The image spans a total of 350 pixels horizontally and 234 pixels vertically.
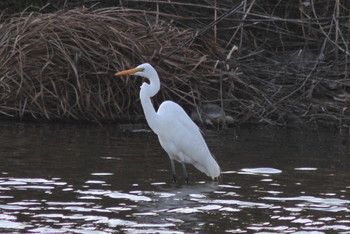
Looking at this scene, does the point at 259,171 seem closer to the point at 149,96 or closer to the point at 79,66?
the point at 149,96

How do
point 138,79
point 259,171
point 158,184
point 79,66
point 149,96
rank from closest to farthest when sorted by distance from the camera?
1. point 158,184
2. point 149,96
3. point 259,171
4. point 79,66
5. point 138,79

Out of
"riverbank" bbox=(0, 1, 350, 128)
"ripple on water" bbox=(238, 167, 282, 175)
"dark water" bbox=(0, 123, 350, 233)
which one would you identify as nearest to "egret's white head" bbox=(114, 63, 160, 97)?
"dark water" bbox=(0, 123, 350, 233)

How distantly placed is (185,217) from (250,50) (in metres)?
6.87

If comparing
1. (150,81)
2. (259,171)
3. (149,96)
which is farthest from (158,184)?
(259,171)

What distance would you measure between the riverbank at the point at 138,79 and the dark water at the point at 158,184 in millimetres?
448

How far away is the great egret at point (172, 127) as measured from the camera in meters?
7.52

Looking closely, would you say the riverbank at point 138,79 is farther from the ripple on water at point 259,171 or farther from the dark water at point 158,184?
the ripple on water at point 259,171

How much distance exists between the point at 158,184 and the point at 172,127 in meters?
0.64

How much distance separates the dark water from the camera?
561 cm

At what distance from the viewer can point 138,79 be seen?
11.0m

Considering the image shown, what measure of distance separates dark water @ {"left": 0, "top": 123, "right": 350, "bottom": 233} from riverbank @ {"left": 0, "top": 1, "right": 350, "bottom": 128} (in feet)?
1.47

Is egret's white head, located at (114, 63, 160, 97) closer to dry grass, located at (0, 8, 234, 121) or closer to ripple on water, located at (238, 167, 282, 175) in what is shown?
ripple on water, located at (238, 167, 282, 175)

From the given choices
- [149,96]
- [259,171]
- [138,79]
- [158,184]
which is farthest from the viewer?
[138,79]

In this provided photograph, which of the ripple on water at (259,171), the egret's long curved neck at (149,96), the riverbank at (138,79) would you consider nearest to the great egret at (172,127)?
the egret's long curved neck at (149,96)
